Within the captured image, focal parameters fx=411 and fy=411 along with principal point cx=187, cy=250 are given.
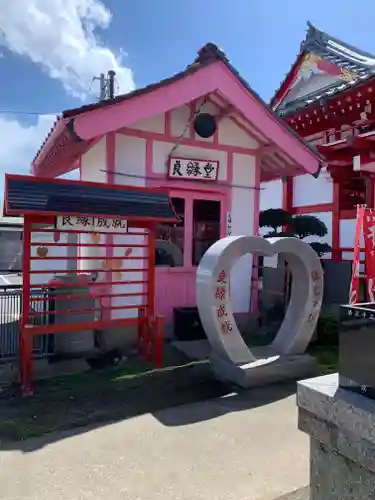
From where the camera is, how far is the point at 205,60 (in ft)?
25.4

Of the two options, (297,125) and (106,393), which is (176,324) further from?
(297,125)

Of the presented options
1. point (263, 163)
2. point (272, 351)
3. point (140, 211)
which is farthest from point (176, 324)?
point (263, 163)

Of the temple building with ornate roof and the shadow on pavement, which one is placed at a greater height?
the temple building with ornate roof

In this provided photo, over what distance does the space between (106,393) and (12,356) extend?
212cm

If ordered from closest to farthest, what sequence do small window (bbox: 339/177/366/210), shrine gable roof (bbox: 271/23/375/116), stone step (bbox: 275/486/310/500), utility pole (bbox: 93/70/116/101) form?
stone step (bbox: 275/486/310/500) → small window (bbox: 339/177/366/210) → shrine gable roof (bbox: 271/23/375/116) → utility pole (bbox: 93/70/116/101)

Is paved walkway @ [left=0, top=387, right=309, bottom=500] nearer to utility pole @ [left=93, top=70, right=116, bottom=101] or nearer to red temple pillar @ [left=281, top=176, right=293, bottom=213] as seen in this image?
red temple pillar @ [left=281, top=176, right=293, bottom=213]

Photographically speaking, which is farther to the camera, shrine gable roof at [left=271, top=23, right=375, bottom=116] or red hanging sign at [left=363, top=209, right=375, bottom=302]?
shrine gable roof at [left=271, top=23, right=375, bottom=116]

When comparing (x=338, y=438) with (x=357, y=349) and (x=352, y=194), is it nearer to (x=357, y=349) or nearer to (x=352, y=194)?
(x=357, y=349)

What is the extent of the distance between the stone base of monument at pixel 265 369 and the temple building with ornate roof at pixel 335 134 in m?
5.37

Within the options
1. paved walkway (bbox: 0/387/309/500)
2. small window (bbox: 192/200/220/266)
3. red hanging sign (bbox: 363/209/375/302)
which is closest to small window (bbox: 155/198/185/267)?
small window (bbox: 192/200/220/266)

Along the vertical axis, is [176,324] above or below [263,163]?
below

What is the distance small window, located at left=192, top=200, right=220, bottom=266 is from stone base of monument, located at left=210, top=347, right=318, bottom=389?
2926 mm

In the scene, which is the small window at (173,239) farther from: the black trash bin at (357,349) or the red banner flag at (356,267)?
the black trash bin at (357,349)

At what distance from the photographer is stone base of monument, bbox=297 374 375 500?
2.20 m
